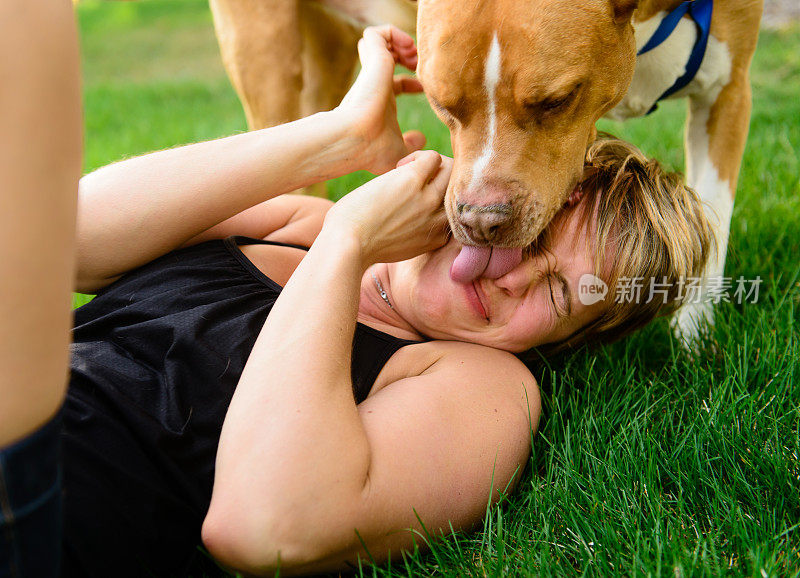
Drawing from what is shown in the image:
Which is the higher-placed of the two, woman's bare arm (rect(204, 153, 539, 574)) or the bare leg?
the bare leg

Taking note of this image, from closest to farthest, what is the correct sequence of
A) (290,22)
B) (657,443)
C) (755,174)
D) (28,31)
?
(28,31) < (657,443) < (290,22) < (755,174)

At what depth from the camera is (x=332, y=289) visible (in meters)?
1.44

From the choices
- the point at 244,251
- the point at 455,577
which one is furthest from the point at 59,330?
the point at 244,251

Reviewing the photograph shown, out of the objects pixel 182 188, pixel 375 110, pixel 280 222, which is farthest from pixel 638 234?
pixel 182 188

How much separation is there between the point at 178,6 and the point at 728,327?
13.1 meters

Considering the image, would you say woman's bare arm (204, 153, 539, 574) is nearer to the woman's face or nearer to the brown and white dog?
the woman's face

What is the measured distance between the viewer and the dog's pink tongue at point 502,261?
1.68 meters

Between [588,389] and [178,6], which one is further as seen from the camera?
[178,6]

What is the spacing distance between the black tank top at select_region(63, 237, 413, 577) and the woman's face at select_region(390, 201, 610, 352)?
0.14m

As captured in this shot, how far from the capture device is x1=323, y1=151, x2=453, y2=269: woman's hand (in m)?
1.58

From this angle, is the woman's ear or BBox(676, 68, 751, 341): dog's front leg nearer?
the woman's ear

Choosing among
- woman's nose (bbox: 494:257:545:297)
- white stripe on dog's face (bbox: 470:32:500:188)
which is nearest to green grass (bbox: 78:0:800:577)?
woman's nose (bbox: 494:257:545:297)

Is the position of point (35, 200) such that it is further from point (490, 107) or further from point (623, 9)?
point (623, 9)

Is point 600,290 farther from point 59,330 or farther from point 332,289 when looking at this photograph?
point 59,330
